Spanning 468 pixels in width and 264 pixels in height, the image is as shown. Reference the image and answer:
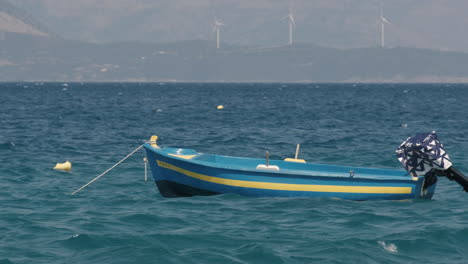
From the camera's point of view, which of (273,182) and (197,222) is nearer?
(197,222)

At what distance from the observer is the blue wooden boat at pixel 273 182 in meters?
21.9

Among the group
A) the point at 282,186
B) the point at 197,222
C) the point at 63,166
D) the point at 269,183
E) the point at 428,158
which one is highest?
the point at 428,158

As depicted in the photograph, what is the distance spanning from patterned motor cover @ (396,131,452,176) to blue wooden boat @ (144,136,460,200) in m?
0.49

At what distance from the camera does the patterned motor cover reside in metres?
20.7

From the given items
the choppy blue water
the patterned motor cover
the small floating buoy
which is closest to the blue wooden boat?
the choppy blue water

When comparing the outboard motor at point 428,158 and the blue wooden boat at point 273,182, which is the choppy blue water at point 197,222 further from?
the outboard motor at point 428,158

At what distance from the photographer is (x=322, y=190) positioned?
22188 millimetres

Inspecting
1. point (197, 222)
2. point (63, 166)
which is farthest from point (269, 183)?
point (63, 166)

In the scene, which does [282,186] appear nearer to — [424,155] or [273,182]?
[273,182]

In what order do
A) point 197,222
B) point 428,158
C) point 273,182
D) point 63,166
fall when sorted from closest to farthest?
point 197,222 → point 428,158 → point 273,182 → point 63,166

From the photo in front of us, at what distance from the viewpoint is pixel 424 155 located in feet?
68.4

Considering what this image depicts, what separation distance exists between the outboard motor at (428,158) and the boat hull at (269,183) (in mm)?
865

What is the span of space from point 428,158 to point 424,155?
0.51ft

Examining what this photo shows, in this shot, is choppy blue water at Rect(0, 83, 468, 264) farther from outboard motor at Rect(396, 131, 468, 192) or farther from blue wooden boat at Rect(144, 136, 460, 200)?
outboard motor at Rect(396, 131, 468, 192)
